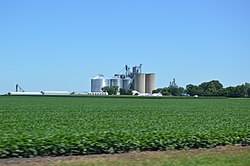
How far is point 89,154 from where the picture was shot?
1316cm

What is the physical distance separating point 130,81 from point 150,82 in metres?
13.5

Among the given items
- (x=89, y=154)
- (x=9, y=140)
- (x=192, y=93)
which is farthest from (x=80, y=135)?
(x=192, y=93)

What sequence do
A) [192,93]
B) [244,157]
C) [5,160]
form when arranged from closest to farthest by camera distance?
[5,160] < [244,157] < [192,93]

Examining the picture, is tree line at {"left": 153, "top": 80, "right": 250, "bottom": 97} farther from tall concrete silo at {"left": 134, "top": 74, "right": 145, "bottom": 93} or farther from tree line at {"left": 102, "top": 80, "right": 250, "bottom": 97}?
tall concrete silo at {"left": 134, "top": 74, "right": 145, "bottom": 93}

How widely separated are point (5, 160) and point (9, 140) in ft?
3.09

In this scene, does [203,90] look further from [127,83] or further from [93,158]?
[93,158]

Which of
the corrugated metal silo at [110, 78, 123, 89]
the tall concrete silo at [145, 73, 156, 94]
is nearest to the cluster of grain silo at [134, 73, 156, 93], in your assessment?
the tall concrete silo at [145, 73, 156, 94]

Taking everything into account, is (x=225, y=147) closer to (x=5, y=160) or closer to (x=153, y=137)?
(x=153, y=137)

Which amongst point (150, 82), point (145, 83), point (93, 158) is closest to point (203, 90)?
point (150, 82)

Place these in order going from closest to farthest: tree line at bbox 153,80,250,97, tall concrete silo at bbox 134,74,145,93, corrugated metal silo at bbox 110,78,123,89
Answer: tree line at bbox 153,80,250,97
tall concrete silo at bbox 134,74,145,93
corrugated metal silo at bbox 110,78,123,89

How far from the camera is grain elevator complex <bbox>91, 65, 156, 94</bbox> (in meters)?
174

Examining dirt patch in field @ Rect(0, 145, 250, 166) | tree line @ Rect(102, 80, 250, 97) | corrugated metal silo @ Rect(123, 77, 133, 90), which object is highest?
corrugated metal silo @ Rect(123, 77, 133, 90)

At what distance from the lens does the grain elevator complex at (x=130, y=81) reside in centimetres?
17434

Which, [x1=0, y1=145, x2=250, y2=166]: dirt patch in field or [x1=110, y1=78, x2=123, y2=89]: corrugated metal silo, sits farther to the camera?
[x1=110, y1=78, x2=123, y2=89]: corrugated metal silo
